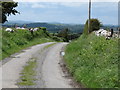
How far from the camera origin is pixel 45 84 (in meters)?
13.0

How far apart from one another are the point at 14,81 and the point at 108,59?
178 inches

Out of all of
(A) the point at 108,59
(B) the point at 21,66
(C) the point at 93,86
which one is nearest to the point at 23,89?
(C) the point at 93,86

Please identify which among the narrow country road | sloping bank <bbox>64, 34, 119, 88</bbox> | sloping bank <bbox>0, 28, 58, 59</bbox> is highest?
sloping bank <bbox>64, 34, 119, 88</bbox>

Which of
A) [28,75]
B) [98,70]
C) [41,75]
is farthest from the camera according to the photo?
[41,75]

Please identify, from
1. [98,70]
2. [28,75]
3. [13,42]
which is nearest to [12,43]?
[13,42]

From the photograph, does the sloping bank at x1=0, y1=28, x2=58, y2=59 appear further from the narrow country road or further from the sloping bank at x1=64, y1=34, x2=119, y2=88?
the sloping bank at x1=64, y1=34, x2=119, y2=88

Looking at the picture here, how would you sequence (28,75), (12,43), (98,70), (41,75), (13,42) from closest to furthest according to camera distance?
(98,70) → (28,75) → (41,75) → (12,43) → (13,42)

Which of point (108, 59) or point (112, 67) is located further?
point (108, 59)

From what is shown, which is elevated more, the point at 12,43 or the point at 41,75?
the point at 41,75

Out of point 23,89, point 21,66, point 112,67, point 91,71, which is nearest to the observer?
point 23,89

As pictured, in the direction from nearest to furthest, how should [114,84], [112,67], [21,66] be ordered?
[114,84] → [112,67] → [21,66]

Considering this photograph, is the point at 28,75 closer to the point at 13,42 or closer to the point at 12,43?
the point at 12,43

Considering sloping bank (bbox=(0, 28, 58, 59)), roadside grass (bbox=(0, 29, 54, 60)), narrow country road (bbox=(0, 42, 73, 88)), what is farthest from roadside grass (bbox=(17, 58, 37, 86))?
sloping bank (bbox=(0, 28, 58, 59))

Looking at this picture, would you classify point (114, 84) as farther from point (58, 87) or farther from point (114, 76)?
point (58, 87)
